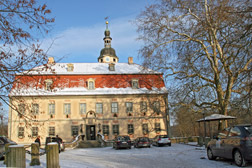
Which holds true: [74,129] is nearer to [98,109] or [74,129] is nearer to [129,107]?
[98,109]

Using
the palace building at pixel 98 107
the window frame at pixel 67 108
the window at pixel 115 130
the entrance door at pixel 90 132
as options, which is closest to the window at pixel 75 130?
the palace building at pixel 98 107

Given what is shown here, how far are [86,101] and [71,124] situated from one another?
12.0 feet

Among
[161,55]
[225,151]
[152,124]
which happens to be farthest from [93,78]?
[225,151]

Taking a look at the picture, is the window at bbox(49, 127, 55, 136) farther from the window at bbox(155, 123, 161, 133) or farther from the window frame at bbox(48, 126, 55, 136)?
the window at bbox(155, 123, 161, 133)

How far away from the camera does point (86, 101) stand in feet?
108

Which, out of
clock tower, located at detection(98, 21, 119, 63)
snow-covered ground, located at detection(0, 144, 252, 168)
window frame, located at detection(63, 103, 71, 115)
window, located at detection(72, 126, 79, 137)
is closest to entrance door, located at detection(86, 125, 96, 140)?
window, located at detection(72, 126, 79, 137)

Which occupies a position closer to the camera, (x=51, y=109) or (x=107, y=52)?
(x=51, y=109)

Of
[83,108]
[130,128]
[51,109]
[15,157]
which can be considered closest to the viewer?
[15,157]

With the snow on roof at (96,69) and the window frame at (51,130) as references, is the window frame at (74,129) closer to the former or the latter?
the window frame at (51,130)

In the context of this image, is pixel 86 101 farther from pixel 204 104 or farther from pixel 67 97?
pixel 204 104

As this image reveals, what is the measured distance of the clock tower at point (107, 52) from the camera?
5703 centimetres

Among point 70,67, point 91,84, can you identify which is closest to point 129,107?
point 91,84

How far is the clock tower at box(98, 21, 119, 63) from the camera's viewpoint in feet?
187

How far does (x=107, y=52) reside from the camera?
57594 mm
